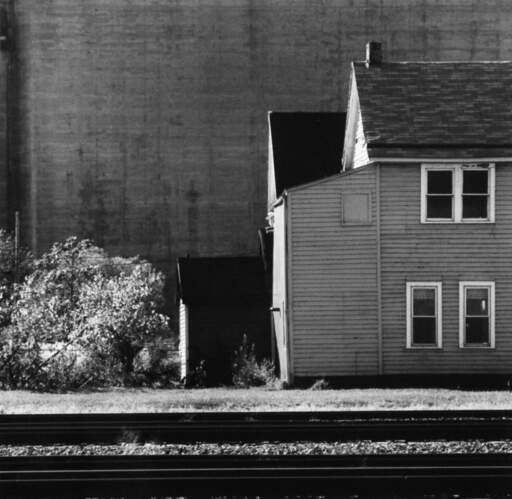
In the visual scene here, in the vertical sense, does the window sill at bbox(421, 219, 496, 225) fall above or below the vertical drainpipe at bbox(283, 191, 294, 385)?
above

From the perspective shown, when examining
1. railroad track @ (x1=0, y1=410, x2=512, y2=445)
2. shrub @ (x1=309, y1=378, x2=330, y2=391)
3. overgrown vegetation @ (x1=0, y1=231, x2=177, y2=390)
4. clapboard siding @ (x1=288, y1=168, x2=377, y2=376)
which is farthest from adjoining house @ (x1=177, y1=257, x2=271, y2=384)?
railroad track @ (x1=0, y1=410, x2=512, y2=445)

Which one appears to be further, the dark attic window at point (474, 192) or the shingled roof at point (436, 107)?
the dark attic window at point (474, 192)

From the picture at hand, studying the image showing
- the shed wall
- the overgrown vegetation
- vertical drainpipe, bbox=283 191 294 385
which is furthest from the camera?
the shed wall

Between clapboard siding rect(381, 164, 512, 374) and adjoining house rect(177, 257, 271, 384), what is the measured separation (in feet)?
25.4

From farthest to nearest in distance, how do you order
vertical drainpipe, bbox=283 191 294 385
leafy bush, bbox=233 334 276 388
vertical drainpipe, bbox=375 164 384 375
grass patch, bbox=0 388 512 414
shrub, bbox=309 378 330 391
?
leafy bush, bbox=233 334 276 388, vertical drainpipe, bbox=283 191 294 385, vertical drainpipe, bbox=375 164 384 375, shrub, bbox=309 378 330 391, grass patch, bbox=0 388 512 414

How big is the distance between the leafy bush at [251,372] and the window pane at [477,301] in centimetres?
550

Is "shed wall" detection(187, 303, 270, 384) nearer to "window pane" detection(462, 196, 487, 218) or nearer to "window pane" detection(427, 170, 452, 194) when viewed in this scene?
"window pane" detection(427, 170, 452, 194)

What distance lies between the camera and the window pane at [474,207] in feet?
93.1

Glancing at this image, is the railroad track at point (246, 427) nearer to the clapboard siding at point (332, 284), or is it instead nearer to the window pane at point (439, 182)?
the clapboard siding at point (332, 284)

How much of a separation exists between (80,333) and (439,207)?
10057mm

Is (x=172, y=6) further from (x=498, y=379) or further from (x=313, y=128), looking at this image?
(x=498, y=379)

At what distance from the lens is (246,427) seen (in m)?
15.6

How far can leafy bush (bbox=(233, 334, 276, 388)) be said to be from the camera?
98.8 feet

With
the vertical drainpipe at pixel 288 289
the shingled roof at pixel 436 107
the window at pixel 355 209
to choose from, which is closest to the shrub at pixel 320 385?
the vertical drainpipe at pixel 288 289
